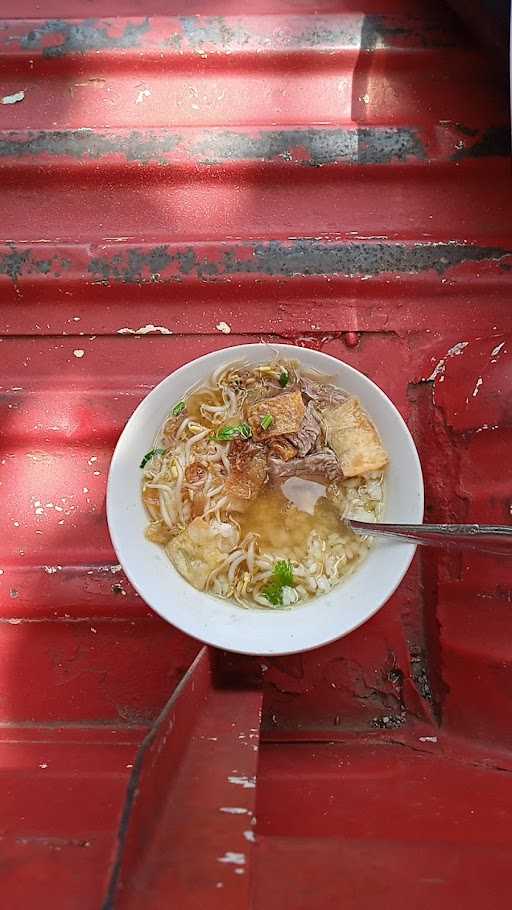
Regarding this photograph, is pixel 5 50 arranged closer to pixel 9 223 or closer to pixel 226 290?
pixel 9 223

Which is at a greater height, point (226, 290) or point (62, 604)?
point (226, 290)

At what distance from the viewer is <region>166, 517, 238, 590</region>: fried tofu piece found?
79.3 inches

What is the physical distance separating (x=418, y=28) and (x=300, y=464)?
1.75 meters

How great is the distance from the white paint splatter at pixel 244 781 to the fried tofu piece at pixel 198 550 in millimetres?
687

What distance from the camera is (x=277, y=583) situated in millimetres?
2021

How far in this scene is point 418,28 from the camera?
2.57 m

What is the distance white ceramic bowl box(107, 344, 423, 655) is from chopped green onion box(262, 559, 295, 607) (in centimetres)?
6

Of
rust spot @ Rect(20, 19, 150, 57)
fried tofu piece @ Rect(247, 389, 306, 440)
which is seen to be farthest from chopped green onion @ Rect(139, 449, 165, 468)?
rust spot @ Rect(20, 19, 150, 57)

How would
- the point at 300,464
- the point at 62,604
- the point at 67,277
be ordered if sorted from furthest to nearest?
the point at 67,277, the point at 62,604, the point at 300,464

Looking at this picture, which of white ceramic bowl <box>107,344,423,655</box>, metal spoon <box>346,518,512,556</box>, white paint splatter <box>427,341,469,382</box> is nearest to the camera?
metal spoon <box>346,518,512,556</box>

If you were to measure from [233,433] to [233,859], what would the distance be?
124 centimetres

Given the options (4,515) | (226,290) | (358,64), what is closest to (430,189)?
(358,64)

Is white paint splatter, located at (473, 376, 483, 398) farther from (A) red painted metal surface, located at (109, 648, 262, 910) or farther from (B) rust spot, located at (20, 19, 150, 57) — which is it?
(B) rust spot, located at (20, 19, 150, 57)

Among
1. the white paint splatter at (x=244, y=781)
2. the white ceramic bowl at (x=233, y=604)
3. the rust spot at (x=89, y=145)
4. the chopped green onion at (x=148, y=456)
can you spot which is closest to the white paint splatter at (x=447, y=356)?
the white ceramic bowl at (x=233, y=604)
